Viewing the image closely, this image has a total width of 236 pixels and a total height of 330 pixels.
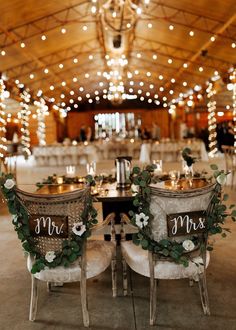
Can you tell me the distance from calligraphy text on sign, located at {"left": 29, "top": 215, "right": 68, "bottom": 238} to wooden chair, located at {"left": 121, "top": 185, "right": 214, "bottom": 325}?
552 mm

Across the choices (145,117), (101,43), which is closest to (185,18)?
(101,43)

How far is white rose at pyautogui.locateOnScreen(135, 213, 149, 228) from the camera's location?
2.58m

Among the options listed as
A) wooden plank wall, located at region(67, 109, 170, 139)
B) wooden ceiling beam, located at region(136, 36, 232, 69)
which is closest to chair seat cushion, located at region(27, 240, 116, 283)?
wooden ceiling beam, located at region(136, 36, 232, 69)

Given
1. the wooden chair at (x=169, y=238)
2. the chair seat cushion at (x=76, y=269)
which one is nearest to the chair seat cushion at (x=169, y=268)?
the wooden chair at (x=169, y=238)

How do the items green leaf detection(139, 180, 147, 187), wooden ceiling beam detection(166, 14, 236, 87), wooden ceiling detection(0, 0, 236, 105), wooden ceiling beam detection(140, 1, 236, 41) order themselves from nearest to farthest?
1. green leaf detection(139, 180, 147, 187)
2. wooden ceiling beam detection(166, 14, 236, 87)
3. wooden ceiling detection(0, 0, 236, 105)
4. wooden ceiling beam detection(140, 1, 236, 41)

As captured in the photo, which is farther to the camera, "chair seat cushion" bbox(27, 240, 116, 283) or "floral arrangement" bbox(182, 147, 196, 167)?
"floral arrangement" bbox(182, 147, 196, 167)

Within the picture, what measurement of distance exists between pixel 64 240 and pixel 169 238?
0.68 m

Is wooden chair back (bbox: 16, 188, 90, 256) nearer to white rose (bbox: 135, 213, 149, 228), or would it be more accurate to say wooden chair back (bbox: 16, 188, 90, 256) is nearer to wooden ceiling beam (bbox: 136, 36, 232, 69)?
white rose (bbox: 135, 213, 149, 228)

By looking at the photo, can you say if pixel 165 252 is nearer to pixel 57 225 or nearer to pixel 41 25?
pixel 57 225

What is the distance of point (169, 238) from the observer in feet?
8.61

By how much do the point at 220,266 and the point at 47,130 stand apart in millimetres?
21232

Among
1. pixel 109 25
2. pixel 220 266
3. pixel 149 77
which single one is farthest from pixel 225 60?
pixel 220 266

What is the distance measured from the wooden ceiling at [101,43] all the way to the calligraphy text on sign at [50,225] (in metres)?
6.69

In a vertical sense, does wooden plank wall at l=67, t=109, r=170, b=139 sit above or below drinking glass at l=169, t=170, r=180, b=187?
above
